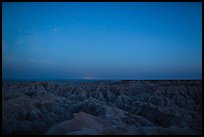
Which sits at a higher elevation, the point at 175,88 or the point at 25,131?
the point at 175,88

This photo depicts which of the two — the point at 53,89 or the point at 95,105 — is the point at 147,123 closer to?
the point at 95,105

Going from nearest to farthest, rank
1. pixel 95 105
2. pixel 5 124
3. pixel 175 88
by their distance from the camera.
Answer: pixel 5 124 < pixel 95 105 < pixel 175 88

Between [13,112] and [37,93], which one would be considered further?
[37,93]

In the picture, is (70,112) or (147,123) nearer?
(147,123)

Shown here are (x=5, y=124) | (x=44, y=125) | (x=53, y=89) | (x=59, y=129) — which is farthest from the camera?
(x=53, y=89)

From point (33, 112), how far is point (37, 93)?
39.3 ft

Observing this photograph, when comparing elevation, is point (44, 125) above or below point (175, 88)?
below

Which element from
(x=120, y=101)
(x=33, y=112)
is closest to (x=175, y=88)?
(x=120, y=101)

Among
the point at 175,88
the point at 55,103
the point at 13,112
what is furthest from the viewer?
the point at 175,88

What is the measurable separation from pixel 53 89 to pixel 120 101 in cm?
1882

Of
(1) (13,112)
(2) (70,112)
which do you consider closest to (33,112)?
(1) (13,112)

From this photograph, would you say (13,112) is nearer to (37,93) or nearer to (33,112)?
(33,112)

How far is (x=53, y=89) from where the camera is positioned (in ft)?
152

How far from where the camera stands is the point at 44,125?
1856 centimetres
